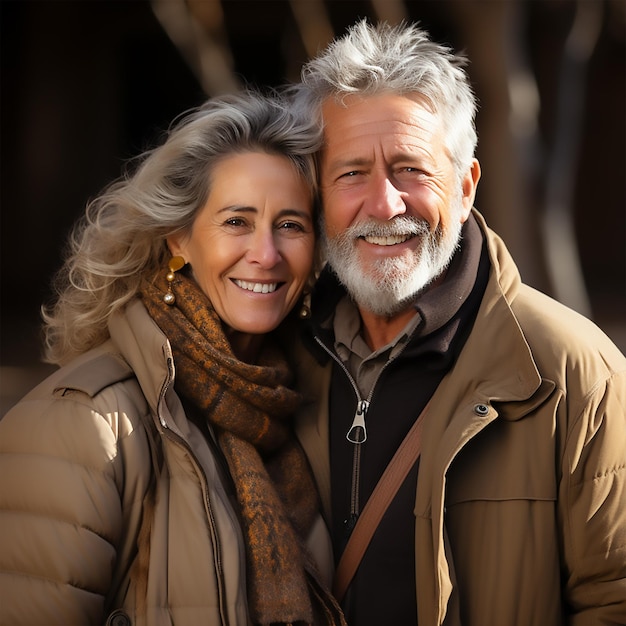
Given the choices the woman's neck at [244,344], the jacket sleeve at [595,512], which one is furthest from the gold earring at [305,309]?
the jacket sleeve at [595,512]

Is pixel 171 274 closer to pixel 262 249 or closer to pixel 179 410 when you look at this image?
pixel 262 249

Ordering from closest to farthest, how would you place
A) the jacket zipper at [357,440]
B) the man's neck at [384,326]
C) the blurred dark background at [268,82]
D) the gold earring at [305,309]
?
the jacket zipper at [357,440] → the man's neck at [384,326] → the gold earring at [305,309] → the blurred dark background at [268,82]

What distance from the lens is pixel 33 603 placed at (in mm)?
2084

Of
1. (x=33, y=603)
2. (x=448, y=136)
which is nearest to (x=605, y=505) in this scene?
(x=448, y=136)

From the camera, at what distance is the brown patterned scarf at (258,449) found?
7.51 feet

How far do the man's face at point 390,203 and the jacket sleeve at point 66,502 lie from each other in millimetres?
845

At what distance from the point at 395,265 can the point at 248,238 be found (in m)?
0.44

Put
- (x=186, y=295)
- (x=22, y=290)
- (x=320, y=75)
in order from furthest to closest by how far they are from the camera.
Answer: (x=22, y=290) < (x=320, y=75) < (x=186, y=295)

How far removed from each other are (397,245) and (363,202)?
17 centimetres

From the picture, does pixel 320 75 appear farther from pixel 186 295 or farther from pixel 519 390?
pixel 519 390

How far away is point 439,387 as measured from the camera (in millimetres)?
2469

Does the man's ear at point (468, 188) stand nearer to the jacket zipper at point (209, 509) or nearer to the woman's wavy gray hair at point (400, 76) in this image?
the woman's wavy gray hair at point (400, 76)

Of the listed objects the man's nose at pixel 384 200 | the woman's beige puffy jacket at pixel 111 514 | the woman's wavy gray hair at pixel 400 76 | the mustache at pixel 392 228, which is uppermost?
the woman's wavy gray hair at pixel 400 76

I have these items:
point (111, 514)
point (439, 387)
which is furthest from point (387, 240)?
point (111, 514)
